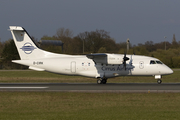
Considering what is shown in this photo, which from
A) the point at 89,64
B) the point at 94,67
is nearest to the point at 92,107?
the point at 94,67

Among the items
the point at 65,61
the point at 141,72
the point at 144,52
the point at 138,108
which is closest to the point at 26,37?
the point at 65,61

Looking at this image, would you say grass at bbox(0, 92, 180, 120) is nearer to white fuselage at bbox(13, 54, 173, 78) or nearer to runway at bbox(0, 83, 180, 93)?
runway at bbox(0, 83, 180, 93)

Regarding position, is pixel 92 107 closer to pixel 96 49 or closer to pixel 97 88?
pixel 97 88

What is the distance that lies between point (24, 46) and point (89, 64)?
25.8 feet

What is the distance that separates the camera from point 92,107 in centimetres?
1334

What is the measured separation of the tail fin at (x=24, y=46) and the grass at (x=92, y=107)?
11.3 metres

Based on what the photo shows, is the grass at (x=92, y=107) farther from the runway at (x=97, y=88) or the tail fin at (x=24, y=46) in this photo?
the tail fin at (x=24, y=46)

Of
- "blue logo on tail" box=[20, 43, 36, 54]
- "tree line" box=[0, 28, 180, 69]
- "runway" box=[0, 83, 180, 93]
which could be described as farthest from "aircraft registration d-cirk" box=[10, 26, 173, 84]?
"tree line" box=[0, 28, 180, 69]

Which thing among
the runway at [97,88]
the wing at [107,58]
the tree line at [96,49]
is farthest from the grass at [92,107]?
the tree line at [96,49]

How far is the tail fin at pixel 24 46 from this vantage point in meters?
27.8

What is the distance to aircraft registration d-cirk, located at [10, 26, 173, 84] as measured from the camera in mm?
26703

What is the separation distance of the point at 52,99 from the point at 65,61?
11.8 meters

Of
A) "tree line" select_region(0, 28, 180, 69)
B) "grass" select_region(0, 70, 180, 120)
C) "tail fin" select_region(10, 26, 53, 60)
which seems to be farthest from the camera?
"tree line" select_region(0, 28, 180, 69)

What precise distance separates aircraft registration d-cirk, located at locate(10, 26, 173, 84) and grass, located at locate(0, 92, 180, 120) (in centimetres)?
898
